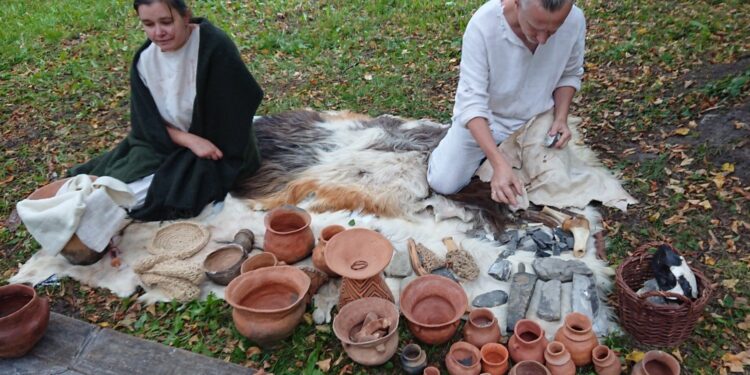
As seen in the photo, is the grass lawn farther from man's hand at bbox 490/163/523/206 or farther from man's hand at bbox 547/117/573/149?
man's hand at bbox 490/163/523/206

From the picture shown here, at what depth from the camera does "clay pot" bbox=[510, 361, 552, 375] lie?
234 cm

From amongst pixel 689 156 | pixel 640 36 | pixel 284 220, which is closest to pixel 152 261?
pixel 284 220

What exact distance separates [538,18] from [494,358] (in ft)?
5.16

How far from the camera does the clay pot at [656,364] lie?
2.31 m

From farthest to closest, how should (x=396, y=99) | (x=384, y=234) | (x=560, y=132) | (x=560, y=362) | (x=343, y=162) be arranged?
(x=396, y=99) → (x=343, y=162) → (x=560, y=132) → (x=384, y=234) → (x=560, y=362)

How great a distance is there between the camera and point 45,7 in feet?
24.4

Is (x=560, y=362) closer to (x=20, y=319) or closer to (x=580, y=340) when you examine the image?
(x=580, y=340)

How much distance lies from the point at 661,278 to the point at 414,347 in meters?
1.18

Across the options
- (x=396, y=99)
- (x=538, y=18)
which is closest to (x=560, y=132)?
(x=538, y=18)

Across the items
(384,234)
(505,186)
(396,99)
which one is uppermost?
(505,186)

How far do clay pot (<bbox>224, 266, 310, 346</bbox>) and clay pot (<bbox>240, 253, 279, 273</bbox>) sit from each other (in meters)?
0.16

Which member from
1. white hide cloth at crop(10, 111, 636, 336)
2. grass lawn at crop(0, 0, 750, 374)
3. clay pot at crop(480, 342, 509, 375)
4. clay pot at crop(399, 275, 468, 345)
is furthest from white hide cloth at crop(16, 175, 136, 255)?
clay pot at crop(480, 342, 509, 375)

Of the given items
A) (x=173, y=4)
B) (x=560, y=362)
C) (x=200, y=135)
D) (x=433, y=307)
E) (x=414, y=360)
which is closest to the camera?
(x=560, y=362)

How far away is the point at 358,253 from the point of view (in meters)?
2.74
